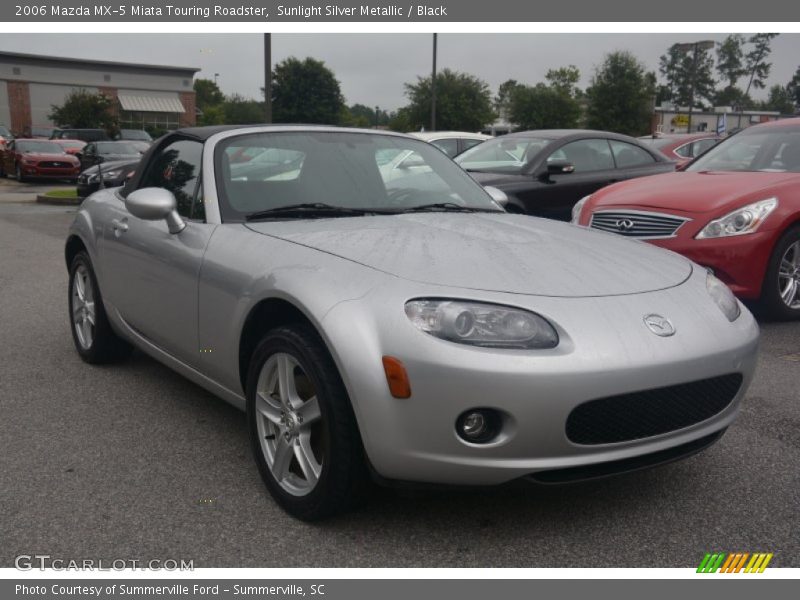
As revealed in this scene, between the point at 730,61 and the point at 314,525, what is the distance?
114 m

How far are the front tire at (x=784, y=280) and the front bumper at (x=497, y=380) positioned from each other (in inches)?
139

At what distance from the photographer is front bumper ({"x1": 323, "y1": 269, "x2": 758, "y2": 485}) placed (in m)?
2.43

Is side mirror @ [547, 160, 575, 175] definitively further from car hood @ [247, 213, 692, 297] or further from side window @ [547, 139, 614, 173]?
car hood @ [247, 213, 692, 297]

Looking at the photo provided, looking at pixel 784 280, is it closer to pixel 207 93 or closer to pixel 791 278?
pixel 791 278

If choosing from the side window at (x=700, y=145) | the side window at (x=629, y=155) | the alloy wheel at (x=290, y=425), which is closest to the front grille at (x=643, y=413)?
the alloy wheel at (x=290, y=425)

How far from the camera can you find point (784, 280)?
5973 millimetres

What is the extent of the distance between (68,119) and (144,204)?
50.8 meters

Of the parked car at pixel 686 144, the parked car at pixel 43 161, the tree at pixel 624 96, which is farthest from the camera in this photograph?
the tree at pixel 624 96

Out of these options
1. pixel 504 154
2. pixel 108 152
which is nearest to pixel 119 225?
pixel 504 154

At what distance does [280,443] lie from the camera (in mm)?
2953

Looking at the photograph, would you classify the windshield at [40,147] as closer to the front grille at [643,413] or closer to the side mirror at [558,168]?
the side mirror at [558,168]

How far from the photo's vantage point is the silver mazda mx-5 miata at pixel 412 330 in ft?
8.11

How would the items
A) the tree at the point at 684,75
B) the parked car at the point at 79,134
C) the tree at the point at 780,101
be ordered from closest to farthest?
1. the parked car at the point at 79,134
2. the tree at the point at 780,101
3. the tree at the point at 684,75

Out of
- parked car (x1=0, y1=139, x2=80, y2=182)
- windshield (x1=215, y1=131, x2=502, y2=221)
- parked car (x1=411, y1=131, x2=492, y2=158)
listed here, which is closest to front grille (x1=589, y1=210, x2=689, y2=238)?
windshield (x1=215, y1=131, x2=502, y2=221)
